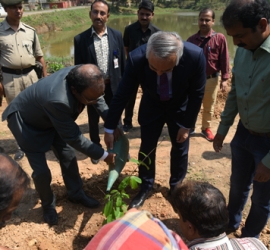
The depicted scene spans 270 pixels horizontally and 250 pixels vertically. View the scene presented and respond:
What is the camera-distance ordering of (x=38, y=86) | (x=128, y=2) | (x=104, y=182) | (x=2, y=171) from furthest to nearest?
(x=128, y=2), (x=104, y=182), (x=38, y=86), (x=2, y=171)

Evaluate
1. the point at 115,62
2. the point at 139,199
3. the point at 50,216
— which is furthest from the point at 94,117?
the point at 50,216

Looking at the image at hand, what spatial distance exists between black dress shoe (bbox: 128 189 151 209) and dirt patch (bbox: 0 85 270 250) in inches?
2.9

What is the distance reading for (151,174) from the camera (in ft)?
9.76

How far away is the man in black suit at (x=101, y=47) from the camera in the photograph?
3586mm

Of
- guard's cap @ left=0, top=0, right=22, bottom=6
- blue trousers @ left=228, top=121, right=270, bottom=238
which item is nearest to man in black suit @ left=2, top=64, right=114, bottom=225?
blue trousers @ left=228, top=121, right=270, bottom=238

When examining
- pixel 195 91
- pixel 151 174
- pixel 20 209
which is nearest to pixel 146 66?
pixel 195 91

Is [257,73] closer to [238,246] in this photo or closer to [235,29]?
[235,29]

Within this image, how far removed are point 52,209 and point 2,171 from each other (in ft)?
5.45

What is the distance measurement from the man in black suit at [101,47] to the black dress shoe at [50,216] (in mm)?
1091

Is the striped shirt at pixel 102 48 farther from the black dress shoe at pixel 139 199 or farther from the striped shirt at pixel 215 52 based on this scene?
the black dress shoe at pixel 139 199

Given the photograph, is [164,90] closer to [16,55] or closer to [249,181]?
[249,181]

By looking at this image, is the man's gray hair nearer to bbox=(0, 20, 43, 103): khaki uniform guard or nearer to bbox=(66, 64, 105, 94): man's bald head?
bbox=(66, 64, 105, 94): man's bald head

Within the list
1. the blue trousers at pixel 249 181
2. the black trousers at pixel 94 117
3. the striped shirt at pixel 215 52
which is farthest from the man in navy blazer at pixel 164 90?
the striped shirt at pixel 215 52

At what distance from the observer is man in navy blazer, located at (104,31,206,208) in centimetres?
208
